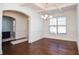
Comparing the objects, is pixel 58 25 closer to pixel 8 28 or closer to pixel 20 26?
pixel 20 26

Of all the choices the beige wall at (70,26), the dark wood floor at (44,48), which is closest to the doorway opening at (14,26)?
the dark wood floor at (44,48)

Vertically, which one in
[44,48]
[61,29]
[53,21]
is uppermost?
[53,21]

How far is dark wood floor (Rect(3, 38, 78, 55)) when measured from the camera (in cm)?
198

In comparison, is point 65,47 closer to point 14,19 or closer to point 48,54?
point 48,54

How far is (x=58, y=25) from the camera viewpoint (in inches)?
81.7

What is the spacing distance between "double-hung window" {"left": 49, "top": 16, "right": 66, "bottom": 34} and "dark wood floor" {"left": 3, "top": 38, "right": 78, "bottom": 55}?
0.22 metres

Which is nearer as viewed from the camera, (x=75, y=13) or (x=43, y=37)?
(x=75, y=13)

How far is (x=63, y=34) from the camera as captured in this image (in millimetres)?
2021

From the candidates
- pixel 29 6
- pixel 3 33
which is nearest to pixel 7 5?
pixel 29 6

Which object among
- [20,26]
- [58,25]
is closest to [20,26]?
[20,26]

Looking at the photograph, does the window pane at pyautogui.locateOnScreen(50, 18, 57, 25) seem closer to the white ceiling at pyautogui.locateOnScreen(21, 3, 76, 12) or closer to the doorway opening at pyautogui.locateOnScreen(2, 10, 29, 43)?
the white ceiling at pyautogui.locateOnScreen(21, 3, 76, 12)

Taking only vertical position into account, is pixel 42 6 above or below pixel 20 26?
above
